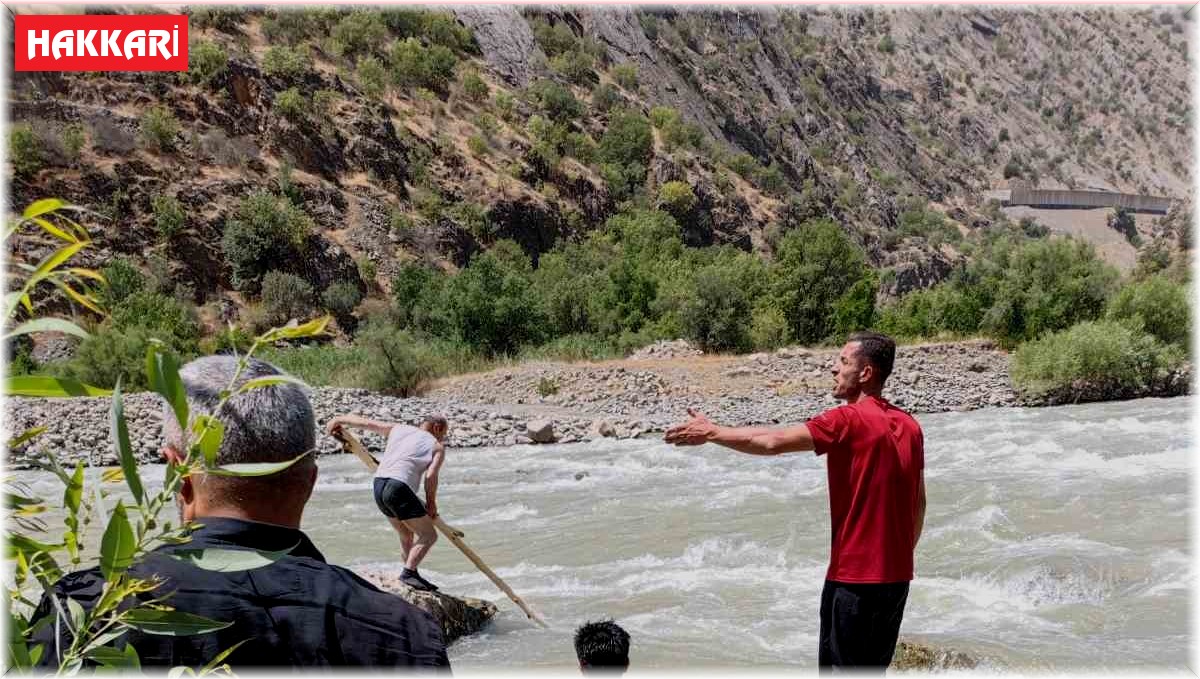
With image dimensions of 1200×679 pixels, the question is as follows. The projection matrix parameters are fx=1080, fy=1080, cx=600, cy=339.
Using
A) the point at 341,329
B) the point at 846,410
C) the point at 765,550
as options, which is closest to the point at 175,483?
the point at 846,410

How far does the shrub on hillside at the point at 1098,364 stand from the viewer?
27781mm

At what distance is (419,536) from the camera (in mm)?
7906

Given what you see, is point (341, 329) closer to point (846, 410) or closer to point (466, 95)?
point (466, 95)

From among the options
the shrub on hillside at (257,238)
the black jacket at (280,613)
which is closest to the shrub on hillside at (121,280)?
the shrub on hillside at (257,238)

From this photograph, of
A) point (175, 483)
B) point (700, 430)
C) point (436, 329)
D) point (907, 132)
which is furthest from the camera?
point (907, 132)

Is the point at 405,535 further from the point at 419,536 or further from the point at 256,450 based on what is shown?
the point at 256,450

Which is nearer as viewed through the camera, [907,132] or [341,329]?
[341,329]

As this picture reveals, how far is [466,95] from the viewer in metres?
59.2

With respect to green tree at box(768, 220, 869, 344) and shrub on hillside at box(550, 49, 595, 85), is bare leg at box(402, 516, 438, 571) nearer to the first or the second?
green tree at box(768, 220, 869, 344)

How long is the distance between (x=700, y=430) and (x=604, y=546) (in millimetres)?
7856

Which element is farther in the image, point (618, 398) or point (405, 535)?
point (618, 398)

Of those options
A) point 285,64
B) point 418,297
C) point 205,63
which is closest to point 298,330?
point 418,297

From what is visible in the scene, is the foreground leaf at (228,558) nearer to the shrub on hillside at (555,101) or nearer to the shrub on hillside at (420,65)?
the shrub on hillside at (420,65)

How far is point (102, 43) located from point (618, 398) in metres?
21.7
